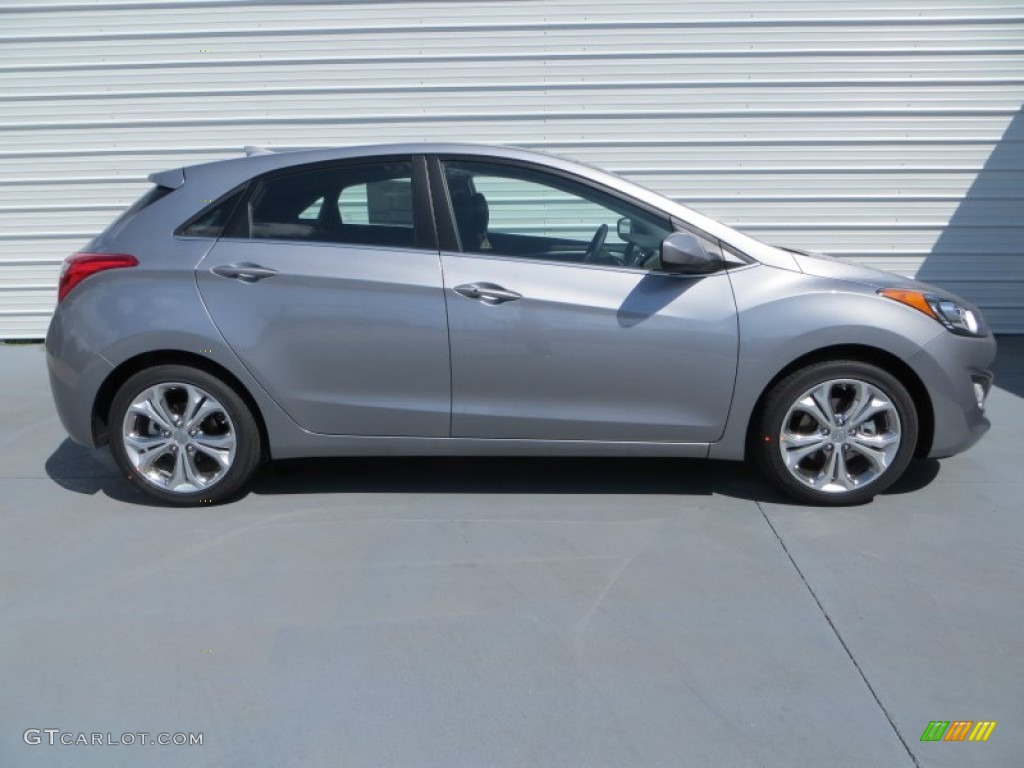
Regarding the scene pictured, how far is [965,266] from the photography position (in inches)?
327

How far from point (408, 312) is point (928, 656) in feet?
7.97

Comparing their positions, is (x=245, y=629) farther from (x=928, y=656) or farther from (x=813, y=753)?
(x=928, y=656)

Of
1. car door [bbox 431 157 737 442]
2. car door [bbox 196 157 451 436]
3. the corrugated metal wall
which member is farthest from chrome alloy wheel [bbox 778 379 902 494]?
the corrugated metal wall

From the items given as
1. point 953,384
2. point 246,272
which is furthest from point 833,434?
point 246,272

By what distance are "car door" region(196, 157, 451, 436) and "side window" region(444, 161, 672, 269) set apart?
0.63 feet

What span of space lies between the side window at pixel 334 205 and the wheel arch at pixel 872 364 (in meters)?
1.73

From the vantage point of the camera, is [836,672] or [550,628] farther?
[550,628]

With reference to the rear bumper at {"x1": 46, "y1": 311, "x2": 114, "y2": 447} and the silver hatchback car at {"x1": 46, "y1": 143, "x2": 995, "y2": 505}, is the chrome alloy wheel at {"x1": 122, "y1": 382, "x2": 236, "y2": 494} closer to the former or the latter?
the silver hatchback car at {"x1": 46, "y1": 143, "x2": 995, "y2": 505}

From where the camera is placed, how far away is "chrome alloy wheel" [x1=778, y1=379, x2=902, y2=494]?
4.74m

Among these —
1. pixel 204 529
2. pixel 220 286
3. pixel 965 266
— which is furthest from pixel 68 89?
pixel 965 266

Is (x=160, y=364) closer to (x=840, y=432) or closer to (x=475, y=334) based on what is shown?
(x=475, y=334)

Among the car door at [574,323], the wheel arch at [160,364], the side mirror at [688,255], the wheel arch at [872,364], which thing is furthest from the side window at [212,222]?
the wheel arch at [872,364]

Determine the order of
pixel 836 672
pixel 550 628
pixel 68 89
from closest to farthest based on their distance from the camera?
1. pixel 836 672
2. pixel 550 628
3. pixel 68 89

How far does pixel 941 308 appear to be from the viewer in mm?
4809
